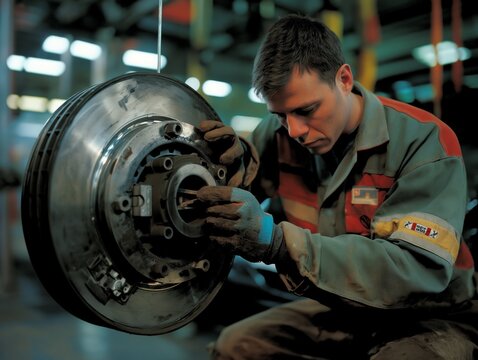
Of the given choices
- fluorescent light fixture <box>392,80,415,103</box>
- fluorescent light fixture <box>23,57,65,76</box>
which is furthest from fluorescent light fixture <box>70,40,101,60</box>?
fluorescent light fixture <box>392,80,415,103</box>

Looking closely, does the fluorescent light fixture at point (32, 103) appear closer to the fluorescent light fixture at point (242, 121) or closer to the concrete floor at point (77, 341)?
the fluorescent light fixture at point (242, 121)

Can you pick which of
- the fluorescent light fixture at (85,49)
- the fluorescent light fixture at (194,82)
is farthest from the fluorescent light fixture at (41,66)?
the fluorescent light fixture at (194,82)

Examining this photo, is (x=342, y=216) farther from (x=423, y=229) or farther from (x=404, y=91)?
(x=404, y=91)

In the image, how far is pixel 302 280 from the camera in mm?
872

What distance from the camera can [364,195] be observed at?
1.06 meters

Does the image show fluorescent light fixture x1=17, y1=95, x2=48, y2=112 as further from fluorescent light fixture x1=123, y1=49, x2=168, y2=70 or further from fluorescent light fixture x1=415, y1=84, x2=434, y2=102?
fluorescent light fixture x1=415, y1=84, x2=434, y2=102

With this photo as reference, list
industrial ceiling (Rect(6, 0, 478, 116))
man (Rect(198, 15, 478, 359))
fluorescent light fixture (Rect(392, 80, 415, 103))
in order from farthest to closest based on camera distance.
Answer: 1. industrial ceiling (Rect(6, 0, 478, 116))
2. fluorescent light fixture (Rect(392, 80, 415, 103))
3. man (Rect(198, 15, 478, 359))

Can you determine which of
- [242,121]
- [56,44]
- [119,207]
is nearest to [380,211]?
[119,207]

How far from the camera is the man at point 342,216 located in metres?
0.87

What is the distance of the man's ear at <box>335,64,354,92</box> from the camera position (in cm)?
105

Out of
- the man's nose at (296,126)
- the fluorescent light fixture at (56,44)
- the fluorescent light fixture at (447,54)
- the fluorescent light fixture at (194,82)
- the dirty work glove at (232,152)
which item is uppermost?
the fluorescent light fixture at (56,44)

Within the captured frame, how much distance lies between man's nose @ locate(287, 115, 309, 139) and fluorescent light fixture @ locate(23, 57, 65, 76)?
11.4ft

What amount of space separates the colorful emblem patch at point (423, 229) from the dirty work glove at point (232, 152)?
0.34 meters

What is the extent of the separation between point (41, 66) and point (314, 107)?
3.74 metres
